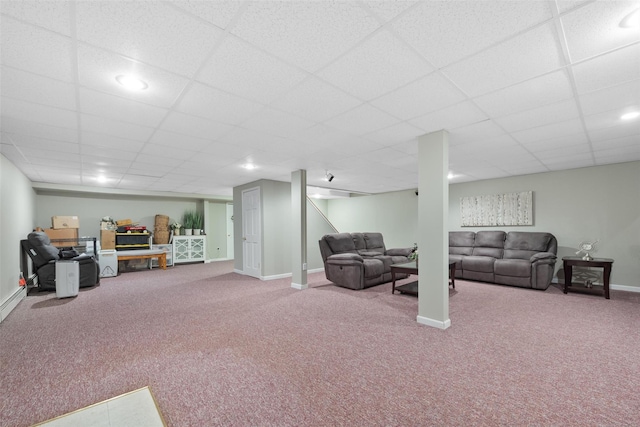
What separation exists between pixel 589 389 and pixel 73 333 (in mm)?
4803

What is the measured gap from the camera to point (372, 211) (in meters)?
9.02

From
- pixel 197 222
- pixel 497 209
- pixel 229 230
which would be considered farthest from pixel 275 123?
pixel 229 230

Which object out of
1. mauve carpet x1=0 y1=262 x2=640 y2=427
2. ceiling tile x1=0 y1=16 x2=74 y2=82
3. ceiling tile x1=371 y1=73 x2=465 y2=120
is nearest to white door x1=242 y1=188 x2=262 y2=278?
mauve carpet x1=0 y1=262 x2=640 y2=427

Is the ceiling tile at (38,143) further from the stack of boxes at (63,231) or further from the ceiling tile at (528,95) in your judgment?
the ceiling tile at (528,95)

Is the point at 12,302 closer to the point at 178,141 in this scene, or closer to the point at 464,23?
the point at 178,141

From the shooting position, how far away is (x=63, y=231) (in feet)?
22.5

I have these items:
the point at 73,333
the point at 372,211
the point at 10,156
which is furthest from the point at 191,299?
the point at 372,211

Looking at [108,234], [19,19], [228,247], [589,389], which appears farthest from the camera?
[228,247]

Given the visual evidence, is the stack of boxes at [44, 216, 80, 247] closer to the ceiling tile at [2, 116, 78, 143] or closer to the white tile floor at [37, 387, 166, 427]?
the ceiling tile at [2, 116, 78, 143]

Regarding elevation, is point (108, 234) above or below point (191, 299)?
above

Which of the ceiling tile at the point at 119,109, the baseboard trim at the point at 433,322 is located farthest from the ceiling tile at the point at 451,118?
the ceiling tile at the point at 119,109

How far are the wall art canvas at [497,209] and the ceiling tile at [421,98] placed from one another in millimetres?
4830

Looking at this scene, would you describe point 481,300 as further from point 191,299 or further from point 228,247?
point 228,247

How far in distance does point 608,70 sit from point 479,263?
174 inches
